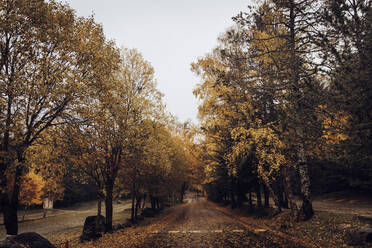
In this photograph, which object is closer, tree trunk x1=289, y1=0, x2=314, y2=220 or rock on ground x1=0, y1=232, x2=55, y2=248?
rock on ground x1=0, y1=232, x2=55, y2=248

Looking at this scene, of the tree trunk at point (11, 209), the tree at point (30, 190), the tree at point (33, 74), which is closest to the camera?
the tree at point (33, 74)

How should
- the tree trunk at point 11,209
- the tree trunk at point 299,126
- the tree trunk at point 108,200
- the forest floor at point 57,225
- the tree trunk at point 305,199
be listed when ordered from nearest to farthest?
the tree trunk at point 11,209
the tree trunk at point 299,126
the tree trunk at point 305,199
the tree trunk at point 108,200
the forest floor at point 57,225

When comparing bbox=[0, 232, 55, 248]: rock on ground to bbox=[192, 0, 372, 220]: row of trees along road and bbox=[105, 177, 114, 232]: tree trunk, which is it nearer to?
bbox=[105, 177, 114, 232]: tree trunk

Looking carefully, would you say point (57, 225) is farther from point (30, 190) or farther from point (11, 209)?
point (11, 209)

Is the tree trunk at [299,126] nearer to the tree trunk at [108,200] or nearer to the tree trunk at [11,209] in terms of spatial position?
the tree trunk at [11,209]

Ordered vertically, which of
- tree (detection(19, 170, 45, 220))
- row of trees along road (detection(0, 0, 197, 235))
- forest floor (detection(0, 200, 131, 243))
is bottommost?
forest floor (detection(0, 200, 131, 243))

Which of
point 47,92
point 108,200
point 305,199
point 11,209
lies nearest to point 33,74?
point 47,92

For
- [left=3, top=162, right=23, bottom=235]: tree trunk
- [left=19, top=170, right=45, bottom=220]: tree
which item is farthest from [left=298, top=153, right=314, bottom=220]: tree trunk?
[left=19, top=170, right=45, bottom=220]: tree

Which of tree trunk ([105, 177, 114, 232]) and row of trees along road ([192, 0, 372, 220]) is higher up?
row of trees along road ([192, 0, 372, 220])

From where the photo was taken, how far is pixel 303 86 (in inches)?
309

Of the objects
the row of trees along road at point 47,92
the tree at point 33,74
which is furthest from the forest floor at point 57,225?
the tree at point 33,74

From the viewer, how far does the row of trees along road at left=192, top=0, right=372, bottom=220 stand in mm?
6277

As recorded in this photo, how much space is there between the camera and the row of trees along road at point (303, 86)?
6.28 meters

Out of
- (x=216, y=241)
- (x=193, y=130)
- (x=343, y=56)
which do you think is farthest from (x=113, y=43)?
(x=216, y=241)
